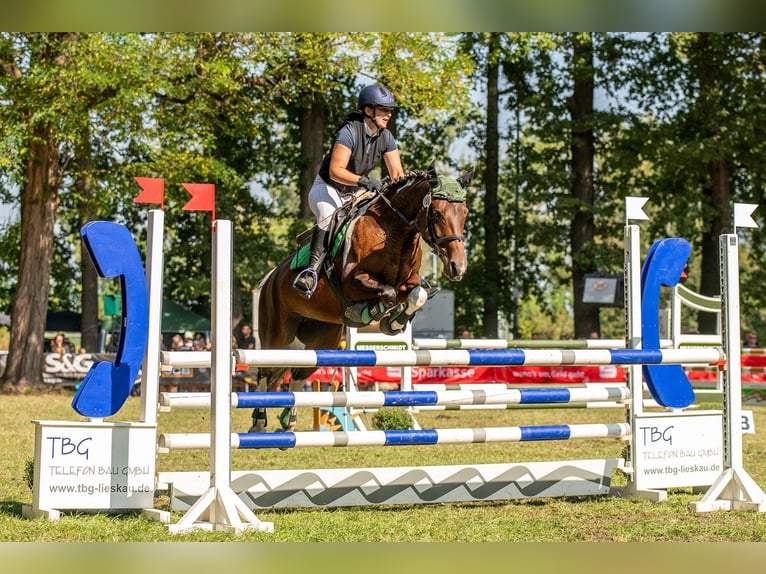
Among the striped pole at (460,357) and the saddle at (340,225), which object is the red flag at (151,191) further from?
the saddle at (340,225)

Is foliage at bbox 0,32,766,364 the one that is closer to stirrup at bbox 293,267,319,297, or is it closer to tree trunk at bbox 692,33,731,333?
tree trunk at bbox 692,33,731,333

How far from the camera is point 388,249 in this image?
6.11 metres

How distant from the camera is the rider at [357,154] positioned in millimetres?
6320

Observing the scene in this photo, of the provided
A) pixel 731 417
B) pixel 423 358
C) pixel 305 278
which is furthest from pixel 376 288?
pixel 731 417

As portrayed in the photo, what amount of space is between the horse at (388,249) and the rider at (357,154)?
10 centimetres

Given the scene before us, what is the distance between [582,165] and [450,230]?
1902cm

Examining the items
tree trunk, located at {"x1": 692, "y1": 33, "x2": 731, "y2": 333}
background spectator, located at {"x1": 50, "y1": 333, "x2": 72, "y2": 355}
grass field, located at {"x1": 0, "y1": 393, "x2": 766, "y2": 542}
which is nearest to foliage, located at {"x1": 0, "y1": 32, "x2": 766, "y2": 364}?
tree trunk, located at {"x1": 692, "y1": 33, "x2": 731, "y2": 333}

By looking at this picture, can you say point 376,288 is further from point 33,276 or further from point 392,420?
point 33,276

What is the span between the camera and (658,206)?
80.4 ft

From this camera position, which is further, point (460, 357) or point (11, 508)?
point (11, 508)

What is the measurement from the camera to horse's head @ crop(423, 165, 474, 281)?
5.52m

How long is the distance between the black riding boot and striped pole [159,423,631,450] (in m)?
1.31

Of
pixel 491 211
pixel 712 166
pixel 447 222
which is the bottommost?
pixel 447 222
